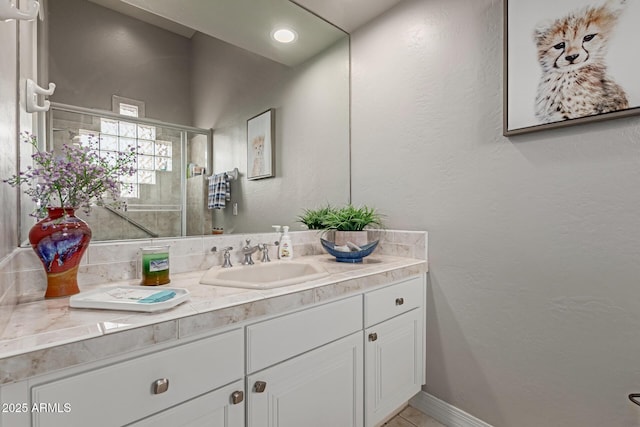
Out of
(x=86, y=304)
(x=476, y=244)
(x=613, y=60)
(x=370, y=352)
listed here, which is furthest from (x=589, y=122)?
(x=86, y=304)

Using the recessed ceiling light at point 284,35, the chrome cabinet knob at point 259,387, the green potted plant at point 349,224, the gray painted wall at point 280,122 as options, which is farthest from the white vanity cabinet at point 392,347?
the recessed ceiling light at point 284,35

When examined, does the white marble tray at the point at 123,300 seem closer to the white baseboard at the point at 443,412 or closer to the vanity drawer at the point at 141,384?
the vanity drawer at the point at 141,384

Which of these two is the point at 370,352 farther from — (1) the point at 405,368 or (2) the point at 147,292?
(2) the point at 147,292

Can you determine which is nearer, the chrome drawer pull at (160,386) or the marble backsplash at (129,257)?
the chrome drawer pull at (160,386)

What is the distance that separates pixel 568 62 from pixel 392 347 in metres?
1.38

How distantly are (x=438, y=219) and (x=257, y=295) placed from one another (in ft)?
3.52

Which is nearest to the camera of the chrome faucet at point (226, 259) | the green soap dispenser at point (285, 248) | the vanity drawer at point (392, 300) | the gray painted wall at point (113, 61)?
the gray painted wall at point (113, 61)

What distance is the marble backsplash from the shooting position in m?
0.93

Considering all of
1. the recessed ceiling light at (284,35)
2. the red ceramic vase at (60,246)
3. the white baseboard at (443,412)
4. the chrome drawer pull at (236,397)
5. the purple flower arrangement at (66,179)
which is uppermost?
the recessed ceiling light at (284,35)

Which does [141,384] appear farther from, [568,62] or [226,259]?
[568,62]

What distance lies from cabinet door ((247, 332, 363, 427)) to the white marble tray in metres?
0.33

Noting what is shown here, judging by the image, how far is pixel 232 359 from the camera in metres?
0.90

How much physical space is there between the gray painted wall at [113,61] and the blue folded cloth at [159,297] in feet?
2.69

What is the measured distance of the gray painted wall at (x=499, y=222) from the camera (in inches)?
44.2
